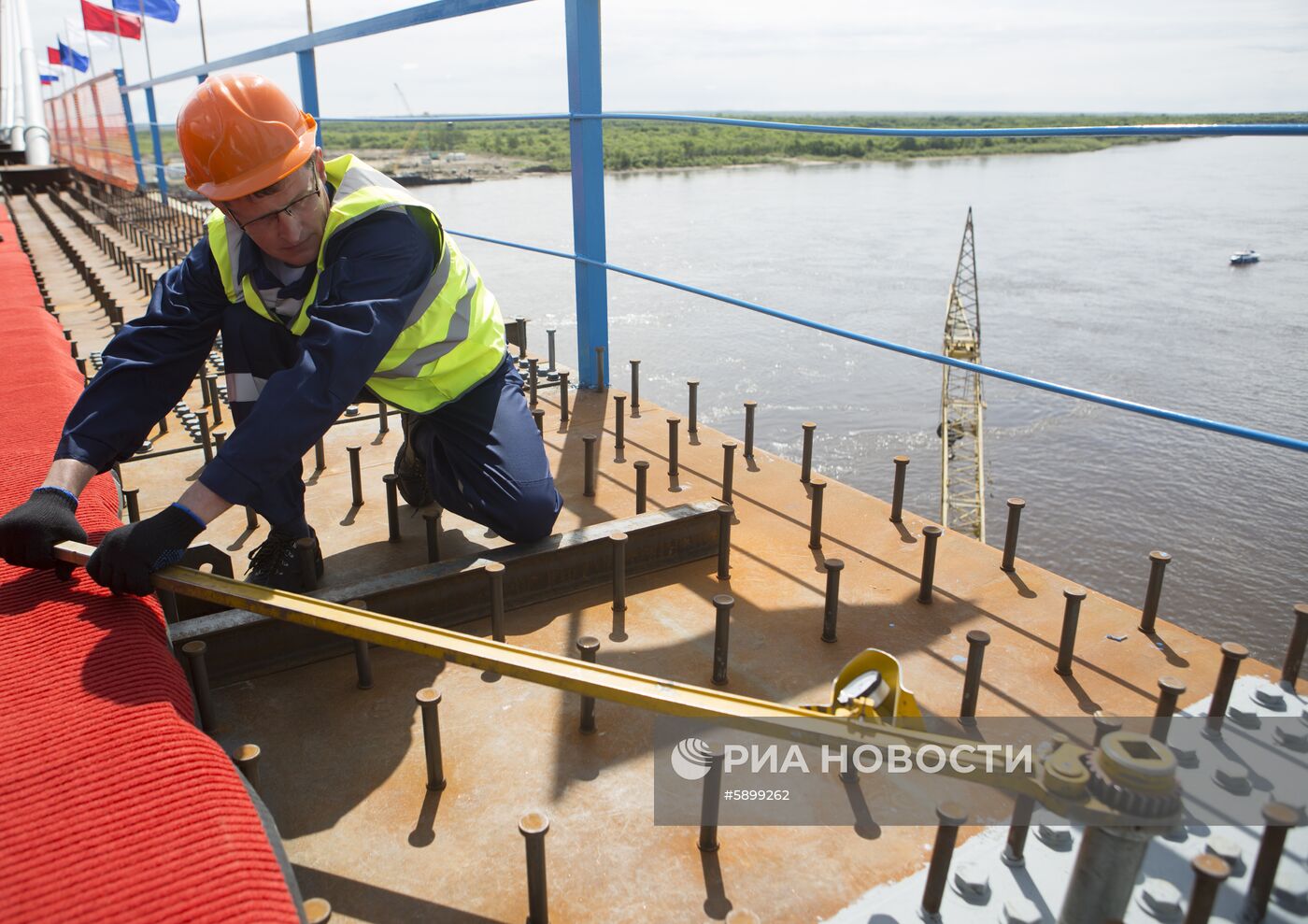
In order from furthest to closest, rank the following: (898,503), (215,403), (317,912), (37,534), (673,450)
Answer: (215,403), (673,450), (898,503), (37,534), (317,912)

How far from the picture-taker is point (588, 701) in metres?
2.41

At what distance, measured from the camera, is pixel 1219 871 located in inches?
55.3

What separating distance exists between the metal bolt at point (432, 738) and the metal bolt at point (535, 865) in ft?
1.50

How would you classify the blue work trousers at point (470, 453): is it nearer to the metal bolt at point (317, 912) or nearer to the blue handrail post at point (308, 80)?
the metal bolt at point (317, 912)

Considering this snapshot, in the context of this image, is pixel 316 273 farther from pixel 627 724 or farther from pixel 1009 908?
pixel 1009 908

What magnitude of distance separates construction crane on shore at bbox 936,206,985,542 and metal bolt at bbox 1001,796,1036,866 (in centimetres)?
4963

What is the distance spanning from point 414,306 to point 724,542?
4.62 ft

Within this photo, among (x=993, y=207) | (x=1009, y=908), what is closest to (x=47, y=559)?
(x=1009, y=908)

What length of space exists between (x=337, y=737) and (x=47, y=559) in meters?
0.90

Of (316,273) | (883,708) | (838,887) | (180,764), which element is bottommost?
(838,887)

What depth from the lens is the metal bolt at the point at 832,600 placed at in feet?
9.25

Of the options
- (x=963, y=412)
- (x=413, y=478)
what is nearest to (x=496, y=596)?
(x=413, y=478)

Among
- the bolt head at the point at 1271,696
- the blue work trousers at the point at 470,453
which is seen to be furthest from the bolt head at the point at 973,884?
the blue work trousers at the point at 470,453

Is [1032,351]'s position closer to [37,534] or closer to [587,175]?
[587,175]
